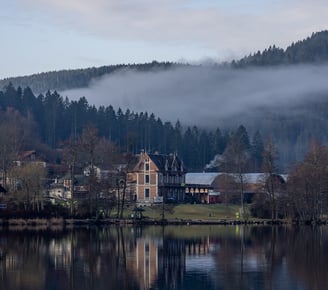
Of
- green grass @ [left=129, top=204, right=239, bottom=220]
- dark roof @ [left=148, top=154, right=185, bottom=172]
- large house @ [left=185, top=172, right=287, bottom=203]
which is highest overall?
dark roof @ [left=148, top=154, right=185, bottom=172]

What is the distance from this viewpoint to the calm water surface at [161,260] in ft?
120

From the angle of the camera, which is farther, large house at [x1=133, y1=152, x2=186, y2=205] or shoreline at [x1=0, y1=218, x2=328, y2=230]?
large house at [x1=133, y1=152, x2=186, y2=205]

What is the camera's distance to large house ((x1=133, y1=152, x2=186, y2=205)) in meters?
112

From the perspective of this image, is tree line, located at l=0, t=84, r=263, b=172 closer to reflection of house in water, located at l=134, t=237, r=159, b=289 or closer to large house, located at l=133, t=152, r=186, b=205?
large house, located at l=133, t=152, r=186, b=205

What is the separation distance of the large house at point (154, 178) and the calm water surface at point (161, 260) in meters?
39.4

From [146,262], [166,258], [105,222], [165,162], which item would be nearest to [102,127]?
[165,162]

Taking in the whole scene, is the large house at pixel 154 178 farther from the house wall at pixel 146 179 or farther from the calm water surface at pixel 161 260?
the calm water surface at pixel 161 260

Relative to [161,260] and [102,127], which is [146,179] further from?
[102,127]

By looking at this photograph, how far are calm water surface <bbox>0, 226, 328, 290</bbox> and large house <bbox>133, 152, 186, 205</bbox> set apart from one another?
39363mm

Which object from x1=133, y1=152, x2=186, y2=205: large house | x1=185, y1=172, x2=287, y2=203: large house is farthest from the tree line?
x1=133, y1=152, x2=186, y2=205: large house

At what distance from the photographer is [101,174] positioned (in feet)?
307

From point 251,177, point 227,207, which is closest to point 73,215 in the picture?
point 227,207

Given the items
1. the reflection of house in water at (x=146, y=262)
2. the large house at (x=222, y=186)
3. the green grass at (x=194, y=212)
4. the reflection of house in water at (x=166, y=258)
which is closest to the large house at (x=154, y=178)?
the large house at (x=222, y=186)

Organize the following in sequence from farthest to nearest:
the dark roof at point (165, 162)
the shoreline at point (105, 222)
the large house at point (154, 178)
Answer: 1. the dark roof at point (165, 162)
2. the large house at point (154, 178)
3. the shoreline at point (105, 222)
